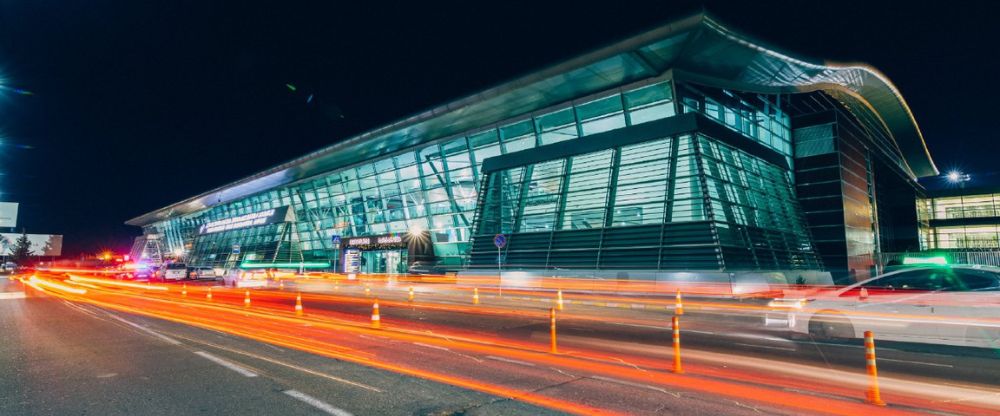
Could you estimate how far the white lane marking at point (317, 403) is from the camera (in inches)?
210

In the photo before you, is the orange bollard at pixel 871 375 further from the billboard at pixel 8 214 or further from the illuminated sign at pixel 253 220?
the billboard at pixel 8 214

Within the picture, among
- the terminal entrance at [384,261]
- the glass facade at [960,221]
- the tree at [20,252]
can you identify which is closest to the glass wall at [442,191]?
the terminal entrance at [384,261]

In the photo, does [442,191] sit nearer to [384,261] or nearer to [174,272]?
[384,261]

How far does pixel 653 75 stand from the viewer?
2416 centimetres

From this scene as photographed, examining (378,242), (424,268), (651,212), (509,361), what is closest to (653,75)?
(651,212)

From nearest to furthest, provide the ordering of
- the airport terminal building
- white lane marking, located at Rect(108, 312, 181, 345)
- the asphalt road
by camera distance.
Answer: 1. the asphalt road
2. white lane marking, located at Rect(108, 312, 181, 345)
3. the airport terminal building

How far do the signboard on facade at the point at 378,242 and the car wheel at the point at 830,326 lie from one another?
29.5 metres

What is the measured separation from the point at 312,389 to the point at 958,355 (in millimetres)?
10543

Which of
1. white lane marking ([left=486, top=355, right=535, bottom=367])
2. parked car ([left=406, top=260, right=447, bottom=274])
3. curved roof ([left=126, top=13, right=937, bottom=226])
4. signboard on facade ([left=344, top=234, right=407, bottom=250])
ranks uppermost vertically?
curved roof ([left=126, top=13, right=937, bottom=226])

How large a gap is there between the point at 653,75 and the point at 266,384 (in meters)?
22.1

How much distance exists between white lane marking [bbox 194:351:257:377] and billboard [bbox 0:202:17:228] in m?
74.4

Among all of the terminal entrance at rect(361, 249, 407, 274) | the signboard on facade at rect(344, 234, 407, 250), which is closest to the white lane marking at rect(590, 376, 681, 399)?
the signboard on facade at rect(344, 234, 407, 250)

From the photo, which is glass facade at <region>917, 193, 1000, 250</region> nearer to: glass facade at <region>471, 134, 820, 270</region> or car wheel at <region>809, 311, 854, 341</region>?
glass facade at <region>471, 134, 820, 270</region>

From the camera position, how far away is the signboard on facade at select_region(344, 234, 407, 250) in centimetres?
3684
